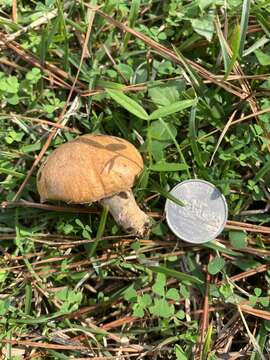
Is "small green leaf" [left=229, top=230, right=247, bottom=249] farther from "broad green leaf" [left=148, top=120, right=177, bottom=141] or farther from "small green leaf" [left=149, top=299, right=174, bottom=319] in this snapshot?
"broad green leaf" [left=148, top=120, right=177, bottom=141]

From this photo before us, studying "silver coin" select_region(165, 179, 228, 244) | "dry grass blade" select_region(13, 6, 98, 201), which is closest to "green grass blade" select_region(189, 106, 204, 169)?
"silver coin" select_region(165, 179, 228, 244)

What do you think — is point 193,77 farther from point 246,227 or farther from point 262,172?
point 246,227

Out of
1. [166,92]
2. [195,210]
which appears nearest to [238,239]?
[195,210]

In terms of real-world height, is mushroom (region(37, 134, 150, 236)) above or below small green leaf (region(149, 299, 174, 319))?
above

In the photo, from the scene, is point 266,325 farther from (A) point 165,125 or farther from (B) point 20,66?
(B) point 20,66

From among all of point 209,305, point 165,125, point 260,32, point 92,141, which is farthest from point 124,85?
point 209,305

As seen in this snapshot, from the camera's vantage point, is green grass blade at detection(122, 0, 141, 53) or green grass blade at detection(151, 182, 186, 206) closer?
green grass blade at detection(151, 182, 186, 206)

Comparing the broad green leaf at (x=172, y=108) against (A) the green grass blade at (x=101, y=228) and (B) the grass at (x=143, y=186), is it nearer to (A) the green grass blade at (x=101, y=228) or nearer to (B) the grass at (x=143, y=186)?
(B) the grass at (x=143, y=186)

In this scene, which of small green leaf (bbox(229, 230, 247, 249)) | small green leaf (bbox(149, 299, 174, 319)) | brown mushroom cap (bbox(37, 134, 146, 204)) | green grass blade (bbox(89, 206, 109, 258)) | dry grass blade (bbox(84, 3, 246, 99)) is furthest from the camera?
dry grass blade (bbox(84, 3, 246, 99))
